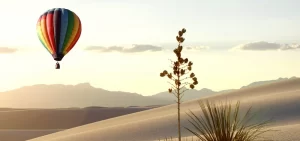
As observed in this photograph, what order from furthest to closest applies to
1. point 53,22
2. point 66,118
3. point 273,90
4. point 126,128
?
point 66,118 → point 273,90 → point 53,22 → point 126,128

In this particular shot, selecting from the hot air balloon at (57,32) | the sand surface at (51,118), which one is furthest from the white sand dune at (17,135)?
the hot air balloon at (57,32)

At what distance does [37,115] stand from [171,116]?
49006mm

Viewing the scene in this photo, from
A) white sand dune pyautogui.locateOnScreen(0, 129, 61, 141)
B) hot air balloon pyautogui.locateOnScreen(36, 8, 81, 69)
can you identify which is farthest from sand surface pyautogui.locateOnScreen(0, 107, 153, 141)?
hot air balloon pyautogui.locateOnScreen(36, 8, 81, 69)

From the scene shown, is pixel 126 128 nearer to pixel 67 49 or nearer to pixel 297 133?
pixel 67 49

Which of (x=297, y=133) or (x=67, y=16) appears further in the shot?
(x=67, y=16)

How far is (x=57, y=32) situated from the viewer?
109 feet

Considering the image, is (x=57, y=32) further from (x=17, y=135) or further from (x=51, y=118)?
(x=51, y=118)

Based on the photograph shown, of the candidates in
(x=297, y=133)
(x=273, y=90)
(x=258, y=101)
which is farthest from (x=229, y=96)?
(x=297, y=133)

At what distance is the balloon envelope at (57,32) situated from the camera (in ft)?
109

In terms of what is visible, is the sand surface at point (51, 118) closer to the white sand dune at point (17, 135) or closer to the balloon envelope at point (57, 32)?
the white sand dune at point (17, 135)

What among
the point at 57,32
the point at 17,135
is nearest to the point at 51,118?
the point at 17,135

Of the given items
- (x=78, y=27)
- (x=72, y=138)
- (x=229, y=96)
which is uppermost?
(x=78, y=27)

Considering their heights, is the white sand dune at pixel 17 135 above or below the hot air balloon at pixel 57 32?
below

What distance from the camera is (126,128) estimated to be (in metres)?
28.2
